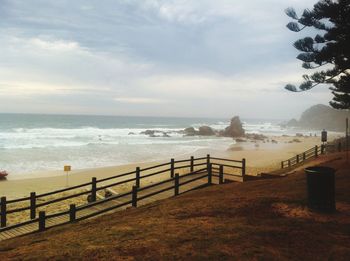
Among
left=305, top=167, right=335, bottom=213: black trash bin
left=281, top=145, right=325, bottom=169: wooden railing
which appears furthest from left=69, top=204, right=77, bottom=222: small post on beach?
left=281, top=145, right=325, bottom=169: wooden railing

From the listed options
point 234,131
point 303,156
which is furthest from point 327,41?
point 234,131

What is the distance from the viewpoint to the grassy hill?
5484 mm

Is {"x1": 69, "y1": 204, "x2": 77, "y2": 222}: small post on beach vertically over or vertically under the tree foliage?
under

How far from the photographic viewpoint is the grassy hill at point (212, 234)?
548 centimetres

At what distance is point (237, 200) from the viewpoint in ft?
30.6

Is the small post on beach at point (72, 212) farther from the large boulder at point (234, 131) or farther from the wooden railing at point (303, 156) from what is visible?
the large boulder at point (234, 131)

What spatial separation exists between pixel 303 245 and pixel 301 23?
15.4 m

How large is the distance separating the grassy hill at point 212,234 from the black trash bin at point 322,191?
255 millimetres

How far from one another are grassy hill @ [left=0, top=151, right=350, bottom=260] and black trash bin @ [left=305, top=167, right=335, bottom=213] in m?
0.26

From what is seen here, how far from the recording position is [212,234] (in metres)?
6.39

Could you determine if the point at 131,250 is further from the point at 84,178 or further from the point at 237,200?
the point at 84,178

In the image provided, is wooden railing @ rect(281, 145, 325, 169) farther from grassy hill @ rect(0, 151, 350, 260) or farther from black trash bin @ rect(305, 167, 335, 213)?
black trash bin @ rect(305, 167, 335, 213)

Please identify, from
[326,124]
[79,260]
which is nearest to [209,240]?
[79,260]

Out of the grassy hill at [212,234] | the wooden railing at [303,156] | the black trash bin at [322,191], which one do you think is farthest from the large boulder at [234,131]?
the black trash bin at [322,191]
